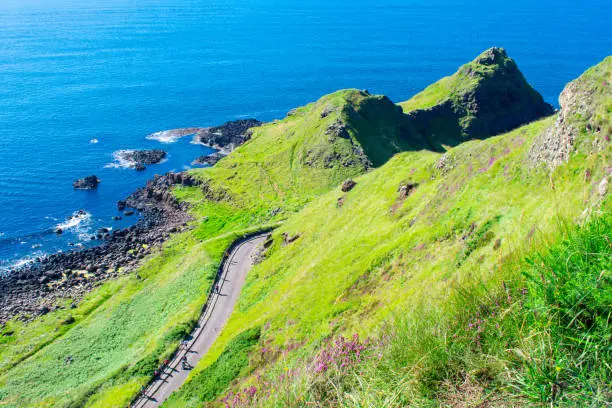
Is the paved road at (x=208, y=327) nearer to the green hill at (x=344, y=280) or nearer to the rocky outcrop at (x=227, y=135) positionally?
the green hill at (x=344, y=280)

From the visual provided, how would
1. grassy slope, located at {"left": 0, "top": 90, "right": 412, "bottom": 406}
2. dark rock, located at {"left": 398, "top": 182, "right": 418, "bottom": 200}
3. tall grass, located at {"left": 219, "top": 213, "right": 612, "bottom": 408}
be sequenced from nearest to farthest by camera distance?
tall grass, located at {"left": 219, "top": 213, "right": 612, "bottom": 408} < grassy slope, located at {"left": 0, "top": 90, "right": 412, "bottom": 406} < dark rock, located at {"left": 398, "top": 182, "right": 418, "bottom": 200}

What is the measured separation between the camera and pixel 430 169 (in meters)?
54.6

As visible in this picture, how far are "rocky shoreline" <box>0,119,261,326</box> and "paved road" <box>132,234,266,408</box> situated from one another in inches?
1055

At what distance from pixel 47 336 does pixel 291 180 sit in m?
61.1

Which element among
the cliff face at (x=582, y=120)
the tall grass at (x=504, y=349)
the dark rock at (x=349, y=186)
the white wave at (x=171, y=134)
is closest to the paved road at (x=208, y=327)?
the dark rock at (x=349, y=186)

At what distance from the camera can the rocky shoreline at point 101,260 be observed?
7700cm

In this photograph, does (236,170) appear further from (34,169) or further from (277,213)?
(34,169)

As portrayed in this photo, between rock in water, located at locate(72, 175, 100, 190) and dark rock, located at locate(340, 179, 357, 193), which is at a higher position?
rock in water, located at locate(72, 175, 100, 190)

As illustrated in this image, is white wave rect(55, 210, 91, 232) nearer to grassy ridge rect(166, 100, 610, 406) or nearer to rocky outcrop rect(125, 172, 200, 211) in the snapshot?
rocky outcrop rect(125, 172, 200, 211)

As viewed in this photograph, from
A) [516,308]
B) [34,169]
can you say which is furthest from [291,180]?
[516,308]

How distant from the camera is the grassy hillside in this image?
7918mm

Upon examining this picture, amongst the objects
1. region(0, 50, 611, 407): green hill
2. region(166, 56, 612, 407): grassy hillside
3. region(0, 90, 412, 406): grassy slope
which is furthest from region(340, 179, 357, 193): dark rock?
region(0, 90, 412, 406): grassy slope

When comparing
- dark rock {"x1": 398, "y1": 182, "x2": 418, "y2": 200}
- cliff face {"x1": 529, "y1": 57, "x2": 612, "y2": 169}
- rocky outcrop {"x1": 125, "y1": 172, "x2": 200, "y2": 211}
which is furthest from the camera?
rocky outcrop {"x1": 125, "y1": 172, "x2": 200, "y2": 211}

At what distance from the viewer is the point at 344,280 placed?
3847cm
